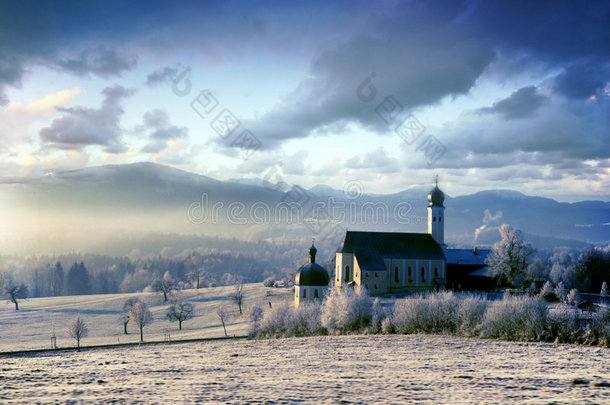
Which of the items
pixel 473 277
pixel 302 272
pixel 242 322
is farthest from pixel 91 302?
pixel 473 277

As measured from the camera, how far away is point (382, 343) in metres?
35.1

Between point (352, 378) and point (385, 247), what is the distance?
54.7 m

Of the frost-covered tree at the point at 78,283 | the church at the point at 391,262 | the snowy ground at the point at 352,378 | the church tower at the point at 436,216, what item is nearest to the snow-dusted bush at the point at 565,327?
the snowy ground at the point at 352,378

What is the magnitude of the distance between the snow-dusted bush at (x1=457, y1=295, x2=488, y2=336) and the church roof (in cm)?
3007

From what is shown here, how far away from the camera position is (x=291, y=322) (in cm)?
4875

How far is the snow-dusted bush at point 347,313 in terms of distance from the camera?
45062 mm

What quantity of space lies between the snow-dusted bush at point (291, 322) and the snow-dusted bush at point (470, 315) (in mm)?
12857

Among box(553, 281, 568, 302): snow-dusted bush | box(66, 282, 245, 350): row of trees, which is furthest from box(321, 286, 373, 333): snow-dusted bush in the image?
box(553, 281, 568, 302): snow-dusted bush

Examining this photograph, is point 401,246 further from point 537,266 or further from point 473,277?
point 537,266

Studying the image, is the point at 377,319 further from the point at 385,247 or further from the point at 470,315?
the point at 385,247

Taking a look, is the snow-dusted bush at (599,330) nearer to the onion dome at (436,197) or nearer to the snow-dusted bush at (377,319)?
the snow-dusted bush at (377,319)

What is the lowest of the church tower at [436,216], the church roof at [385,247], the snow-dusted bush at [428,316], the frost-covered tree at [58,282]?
the frost-covered tree at [58,282]

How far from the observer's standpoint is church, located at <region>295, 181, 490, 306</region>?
7100 cm

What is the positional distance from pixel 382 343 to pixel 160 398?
2119cm
